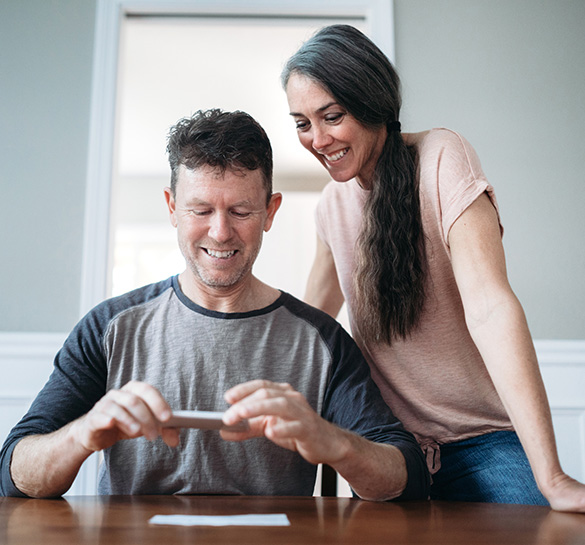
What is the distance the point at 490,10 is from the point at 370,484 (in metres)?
2.20

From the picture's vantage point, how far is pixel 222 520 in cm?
83

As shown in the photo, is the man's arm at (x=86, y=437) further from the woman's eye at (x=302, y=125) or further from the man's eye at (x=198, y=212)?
the woman's eye at (x=302, y=125)

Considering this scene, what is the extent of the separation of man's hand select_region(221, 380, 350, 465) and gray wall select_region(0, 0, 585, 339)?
5.40 ft

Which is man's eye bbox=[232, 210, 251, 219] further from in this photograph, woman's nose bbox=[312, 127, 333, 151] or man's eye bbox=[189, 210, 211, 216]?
woman's nose bbox=[312, 127, 333, 151]

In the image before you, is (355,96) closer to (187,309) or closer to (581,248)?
(187,309)

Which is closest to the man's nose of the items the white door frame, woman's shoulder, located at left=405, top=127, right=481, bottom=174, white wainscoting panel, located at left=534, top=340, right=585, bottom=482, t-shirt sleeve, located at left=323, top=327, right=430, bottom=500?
t-shirt sleeve, located at left=323, top=327, right=430, bottom=500

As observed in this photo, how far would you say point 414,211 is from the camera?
1.42 m

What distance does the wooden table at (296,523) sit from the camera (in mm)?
703

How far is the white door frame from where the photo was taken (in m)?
2.41

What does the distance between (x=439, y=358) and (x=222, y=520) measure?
0.78 m

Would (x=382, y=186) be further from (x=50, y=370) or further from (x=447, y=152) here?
(x=50, y=370)

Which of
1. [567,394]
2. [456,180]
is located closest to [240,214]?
[456,180]

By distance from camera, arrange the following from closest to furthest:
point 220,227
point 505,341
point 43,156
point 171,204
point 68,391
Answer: point 505,341
point 68,391
point 220,227
point 171,204
point 43,156

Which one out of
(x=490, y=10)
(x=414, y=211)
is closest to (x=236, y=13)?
(x=490, y=10)
